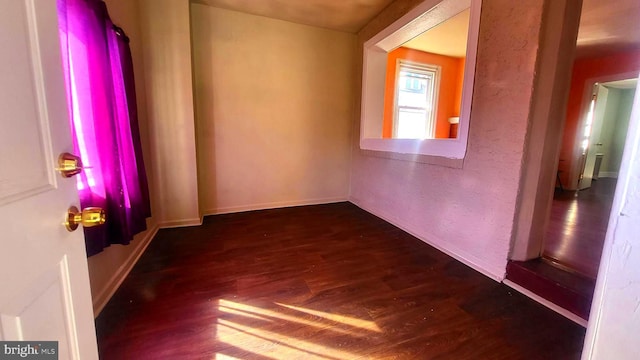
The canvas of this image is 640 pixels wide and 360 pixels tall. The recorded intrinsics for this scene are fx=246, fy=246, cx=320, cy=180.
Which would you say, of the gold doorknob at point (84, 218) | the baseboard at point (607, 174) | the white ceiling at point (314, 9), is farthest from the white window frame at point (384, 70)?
the baseboard at point (607, 174)

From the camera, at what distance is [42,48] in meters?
0.58

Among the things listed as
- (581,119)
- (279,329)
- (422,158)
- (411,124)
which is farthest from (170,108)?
(581,119)

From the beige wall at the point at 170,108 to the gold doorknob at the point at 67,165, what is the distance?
2261 mm

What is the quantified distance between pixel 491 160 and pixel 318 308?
1637 millimetres

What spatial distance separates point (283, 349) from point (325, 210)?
2.35 m

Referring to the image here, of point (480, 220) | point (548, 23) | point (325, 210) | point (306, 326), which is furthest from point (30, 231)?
point (325, 210)

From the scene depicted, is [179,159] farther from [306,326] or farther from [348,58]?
[348,58]

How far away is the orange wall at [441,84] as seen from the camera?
4223 millimetres

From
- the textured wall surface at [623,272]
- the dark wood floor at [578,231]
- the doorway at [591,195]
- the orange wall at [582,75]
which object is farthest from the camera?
the orange wall at [582,75]

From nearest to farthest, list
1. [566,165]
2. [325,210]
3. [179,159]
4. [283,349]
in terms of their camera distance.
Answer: [283,349]
[179,159]
[325,210]
[566,165]

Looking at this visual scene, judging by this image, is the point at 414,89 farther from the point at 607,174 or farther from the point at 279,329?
the point at 607,174

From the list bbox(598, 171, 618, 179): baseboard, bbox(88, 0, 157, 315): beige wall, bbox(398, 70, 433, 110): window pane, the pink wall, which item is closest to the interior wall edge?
bbox(88, 0, 157, 315): beige wall

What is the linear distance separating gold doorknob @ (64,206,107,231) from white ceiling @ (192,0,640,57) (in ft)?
9.83

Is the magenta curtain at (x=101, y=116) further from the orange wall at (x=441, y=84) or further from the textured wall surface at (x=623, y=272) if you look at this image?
the orange wall at (x=441, y=84)
